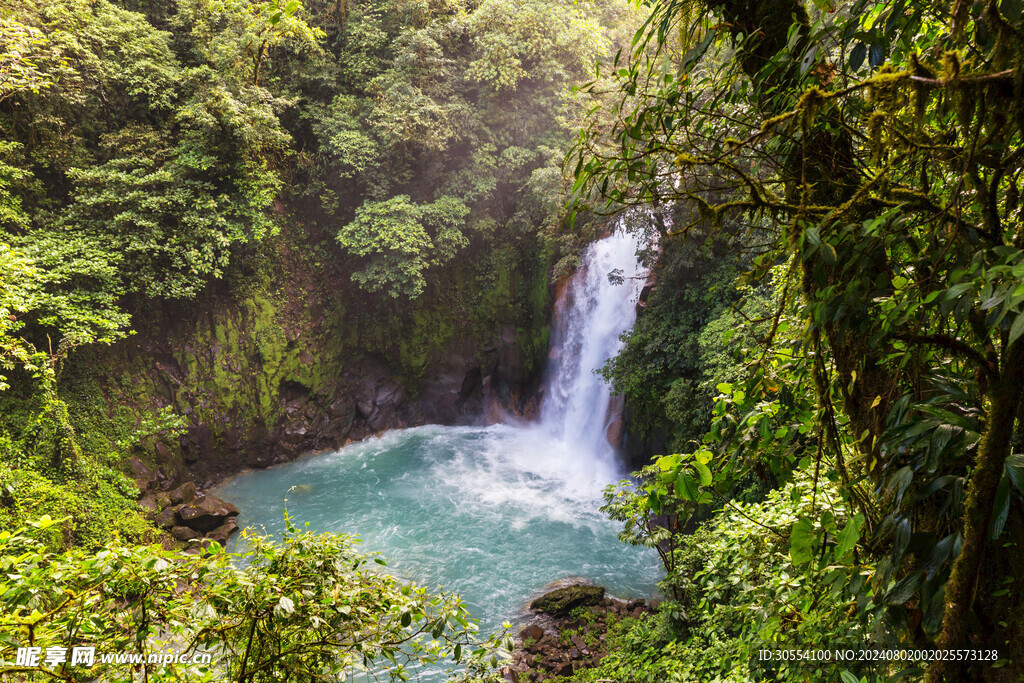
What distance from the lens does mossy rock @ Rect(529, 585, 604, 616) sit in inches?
250

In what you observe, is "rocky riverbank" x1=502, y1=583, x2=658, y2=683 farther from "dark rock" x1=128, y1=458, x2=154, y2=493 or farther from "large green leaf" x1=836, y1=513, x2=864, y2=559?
"dark rock" x1=128, y1=458, x2=154, y2=493

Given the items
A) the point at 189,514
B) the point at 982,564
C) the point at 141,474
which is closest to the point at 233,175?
the point at 141,474

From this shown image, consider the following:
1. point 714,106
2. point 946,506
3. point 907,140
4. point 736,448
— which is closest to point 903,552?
point 946,506

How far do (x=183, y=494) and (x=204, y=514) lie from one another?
2.41 ft

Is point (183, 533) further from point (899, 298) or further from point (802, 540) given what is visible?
point (899, 298)

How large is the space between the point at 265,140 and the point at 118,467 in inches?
260

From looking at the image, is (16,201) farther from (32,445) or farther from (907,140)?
(907,140)

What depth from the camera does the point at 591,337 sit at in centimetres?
1059

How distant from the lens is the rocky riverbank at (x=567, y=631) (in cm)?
544

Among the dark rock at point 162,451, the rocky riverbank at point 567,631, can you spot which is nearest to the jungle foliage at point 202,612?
the rocky riverbank at point 567,631

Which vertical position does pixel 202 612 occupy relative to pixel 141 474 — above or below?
above

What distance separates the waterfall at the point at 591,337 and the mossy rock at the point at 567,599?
3473mm

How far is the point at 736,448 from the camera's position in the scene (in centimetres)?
146

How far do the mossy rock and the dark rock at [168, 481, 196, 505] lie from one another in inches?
248
